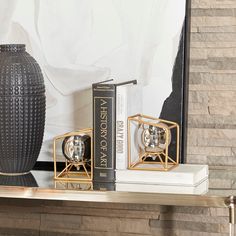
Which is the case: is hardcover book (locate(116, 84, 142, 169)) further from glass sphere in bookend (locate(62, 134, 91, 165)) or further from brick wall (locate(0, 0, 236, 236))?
brick wall (locate(0, 0, 236, 236))

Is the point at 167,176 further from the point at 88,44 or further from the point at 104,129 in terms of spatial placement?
the point at 88,44

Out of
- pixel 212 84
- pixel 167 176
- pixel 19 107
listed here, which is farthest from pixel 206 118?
pixel 19 107

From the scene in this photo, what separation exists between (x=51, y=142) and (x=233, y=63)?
17.0 inches

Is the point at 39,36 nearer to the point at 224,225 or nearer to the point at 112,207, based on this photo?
the point at 112,207

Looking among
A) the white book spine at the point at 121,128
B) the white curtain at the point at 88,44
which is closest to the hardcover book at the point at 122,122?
the white book spine at the point at 121,128

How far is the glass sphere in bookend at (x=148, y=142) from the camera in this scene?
1.38 meters

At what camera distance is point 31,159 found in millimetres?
1450

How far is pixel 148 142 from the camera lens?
1.40 meters

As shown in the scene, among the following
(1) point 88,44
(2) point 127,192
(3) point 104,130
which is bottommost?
(2) point 127,192

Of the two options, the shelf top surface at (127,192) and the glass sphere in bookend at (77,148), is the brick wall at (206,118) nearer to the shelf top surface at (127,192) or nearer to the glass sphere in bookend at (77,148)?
the shelf top surface at (127,192)

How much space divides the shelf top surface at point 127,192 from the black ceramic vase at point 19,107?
0.17 feet

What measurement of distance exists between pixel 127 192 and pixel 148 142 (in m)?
0.13

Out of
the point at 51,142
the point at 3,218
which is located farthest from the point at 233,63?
the point at 3,218

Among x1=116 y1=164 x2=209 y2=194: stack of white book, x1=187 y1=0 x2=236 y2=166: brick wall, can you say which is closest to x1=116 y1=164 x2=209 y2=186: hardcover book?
x1=116 y1=164 x2=209 y2=194: stack of white book
